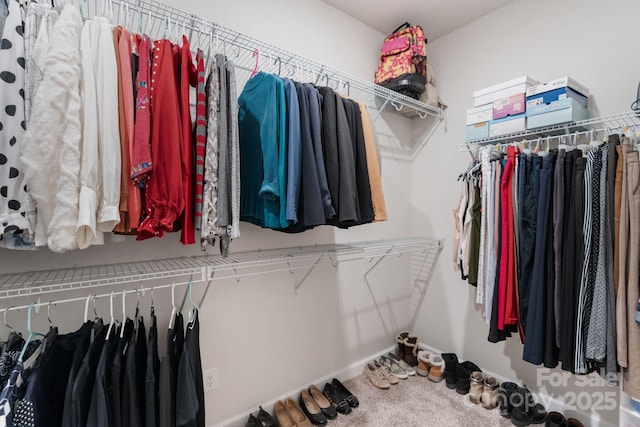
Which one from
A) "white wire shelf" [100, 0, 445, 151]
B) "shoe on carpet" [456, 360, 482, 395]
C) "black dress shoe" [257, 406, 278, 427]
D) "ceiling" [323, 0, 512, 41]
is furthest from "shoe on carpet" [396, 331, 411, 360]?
"ceiling" [323, 0, 512, 41]

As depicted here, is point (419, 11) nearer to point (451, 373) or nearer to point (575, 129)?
point (575, 129)

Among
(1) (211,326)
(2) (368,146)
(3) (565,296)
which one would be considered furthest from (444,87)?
(1) (211,326)

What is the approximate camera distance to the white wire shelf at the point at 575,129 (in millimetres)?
1380

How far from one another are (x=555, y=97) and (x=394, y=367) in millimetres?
1896

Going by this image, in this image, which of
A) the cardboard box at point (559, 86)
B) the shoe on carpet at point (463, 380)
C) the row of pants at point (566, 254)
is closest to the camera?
the row of pants at point (566, 254)

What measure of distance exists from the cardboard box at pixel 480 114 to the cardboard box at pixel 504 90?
0.03 m

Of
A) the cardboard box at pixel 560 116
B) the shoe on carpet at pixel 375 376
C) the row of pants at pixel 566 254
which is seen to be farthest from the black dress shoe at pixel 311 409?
the cardboard box at pixel 560 116

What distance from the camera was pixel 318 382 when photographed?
1920 mm

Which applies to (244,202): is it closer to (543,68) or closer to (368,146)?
(368,146)

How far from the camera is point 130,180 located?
942 mm

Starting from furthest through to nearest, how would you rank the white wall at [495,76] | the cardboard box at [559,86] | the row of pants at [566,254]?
the white wall at [495,76], the cardboard box at [559,86], the row of pants at [566,254]

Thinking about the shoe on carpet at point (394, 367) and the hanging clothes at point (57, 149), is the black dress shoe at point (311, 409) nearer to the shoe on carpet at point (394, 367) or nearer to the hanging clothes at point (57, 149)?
the shoe on carpet at point (394, 367)

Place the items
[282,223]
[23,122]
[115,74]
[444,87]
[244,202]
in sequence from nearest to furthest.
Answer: [23,122]
[115,74]
[282,223]
[244,202]
[444,87]

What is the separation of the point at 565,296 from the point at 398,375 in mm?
1213
